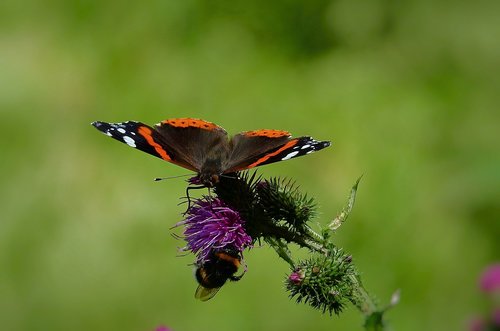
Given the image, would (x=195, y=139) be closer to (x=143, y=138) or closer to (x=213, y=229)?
(x=143, y=138)

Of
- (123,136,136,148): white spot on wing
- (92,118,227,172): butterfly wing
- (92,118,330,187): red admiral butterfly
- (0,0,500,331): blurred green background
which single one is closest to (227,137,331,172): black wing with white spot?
(92,118,330,187): red admiral butterfly

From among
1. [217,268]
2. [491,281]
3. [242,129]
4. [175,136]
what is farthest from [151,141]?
[242,129]

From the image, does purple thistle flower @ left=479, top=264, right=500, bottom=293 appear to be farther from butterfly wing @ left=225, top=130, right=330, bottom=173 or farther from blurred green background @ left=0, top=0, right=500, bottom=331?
butterfly wing @ left=225, top=130, right=330, bottom=173

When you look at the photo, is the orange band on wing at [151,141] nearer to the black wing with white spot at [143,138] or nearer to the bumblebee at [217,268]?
the black wing with white spot at [143,138]

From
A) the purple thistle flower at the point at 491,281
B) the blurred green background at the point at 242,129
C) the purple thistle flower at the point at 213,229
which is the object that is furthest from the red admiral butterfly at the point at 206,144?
the blurred green background at the point at 242,129

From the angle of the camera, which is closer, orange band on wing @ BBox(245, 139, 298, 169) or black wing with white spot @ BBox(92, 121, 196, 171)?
orange band on wing @ BBox(245, 139, 298, 169)
